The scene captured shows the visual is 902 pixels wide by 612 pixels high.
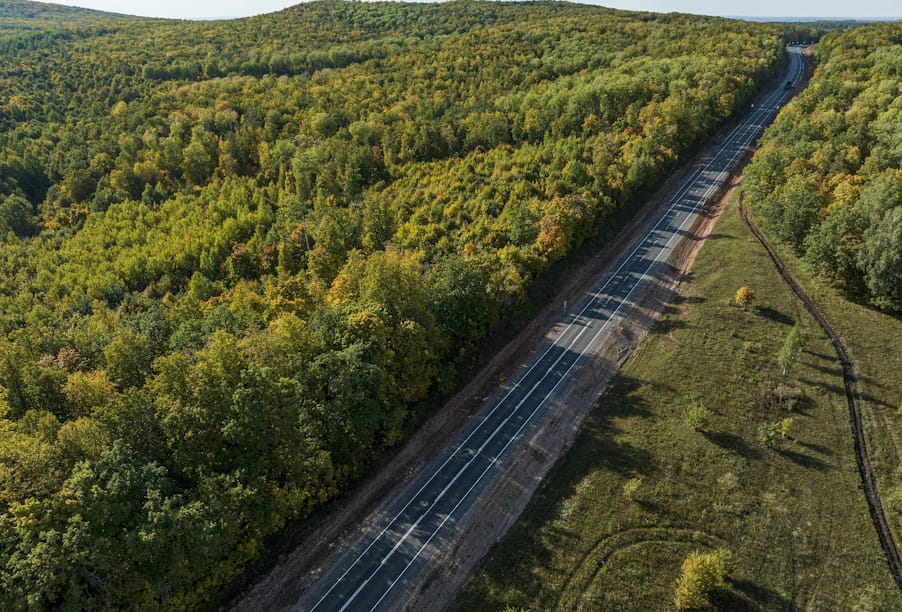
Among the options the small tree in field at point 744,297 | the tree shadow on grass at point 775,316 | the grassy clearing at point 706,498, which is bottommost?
the grassy clearing at point 706,498

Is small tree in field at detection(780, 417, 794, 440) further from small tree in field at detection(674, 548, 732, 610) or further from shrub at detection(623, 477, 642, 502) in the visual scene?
small tree in field at detection(674, 548, 732, 610)

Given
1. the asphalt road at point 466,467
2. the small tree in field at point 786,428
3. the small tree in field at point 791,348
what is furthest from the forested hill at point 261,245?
the small tree in field at point 786,428

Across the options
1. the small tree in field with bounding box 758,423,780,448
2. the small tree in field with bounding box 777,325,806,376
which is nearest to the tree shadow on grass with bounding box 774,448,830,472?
the small tree in field with bounding box 758,423,780,448

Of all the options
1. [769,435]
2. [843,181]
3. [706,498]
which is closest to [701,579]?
[706,498]

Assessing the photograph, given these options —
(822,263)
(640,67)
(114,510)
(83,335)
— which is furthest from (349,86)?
(114,510)

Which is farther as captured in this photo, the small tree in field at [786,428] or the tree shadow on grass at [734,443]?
the small tree in field at [786,428]

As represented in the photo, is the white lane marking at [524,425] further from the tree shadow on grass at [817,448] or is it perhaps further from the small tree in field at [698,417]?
the tree shadow on grass at [817,448]

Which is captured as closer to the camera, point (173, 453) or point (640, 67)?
point (173, 453)

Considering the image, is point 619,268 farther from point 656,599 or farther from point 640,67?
point 640,67
